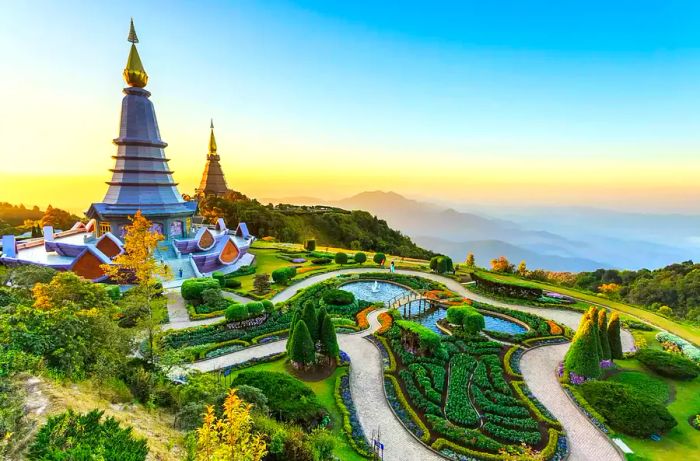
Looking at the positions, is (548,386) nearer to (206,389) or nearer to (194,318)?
(206,389)

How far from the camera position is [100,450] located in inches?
273

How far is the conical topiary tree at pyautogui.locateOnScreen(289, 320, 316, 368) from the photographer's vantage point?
55.4ft

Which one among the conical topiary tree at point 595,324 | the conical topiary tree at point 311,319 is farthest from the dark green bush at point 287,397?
the conical topiary tree at point 595,324

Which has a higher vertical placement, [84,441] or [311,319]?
[311,319]

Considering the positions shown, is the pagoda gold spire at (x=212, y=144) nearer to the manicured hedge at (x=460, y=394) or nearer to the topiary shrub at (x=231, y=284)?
the topiary shrub at (x=231, y=284)

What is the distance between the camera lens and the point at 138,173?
3525 cm

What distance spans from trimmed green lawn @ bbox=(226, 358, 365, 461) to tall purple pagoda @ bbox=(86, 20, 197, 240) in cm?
2421

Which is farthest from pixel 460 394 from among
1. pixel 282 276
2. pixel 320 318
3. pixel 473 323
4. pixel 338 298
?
pixel 282 276

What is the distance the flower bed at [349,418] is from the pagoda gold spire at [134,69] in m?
37.3

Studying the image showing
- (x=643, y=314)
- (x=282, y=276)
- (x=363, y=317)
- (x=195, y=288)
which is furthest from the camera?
(x=282, y=276)

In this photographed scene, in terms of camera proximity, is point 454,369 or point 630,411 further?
point 454,369

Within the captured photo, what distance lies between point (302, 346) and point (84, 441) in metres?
10.3

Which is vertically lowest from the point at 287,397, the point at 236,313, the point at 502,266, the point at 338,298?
the point at 287,397

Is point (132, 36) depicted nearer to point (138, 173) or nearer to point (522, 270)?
point (138, 173)
